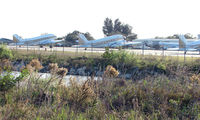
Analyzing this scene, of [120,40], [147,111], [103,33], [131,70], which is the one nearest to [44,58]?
[131,70]

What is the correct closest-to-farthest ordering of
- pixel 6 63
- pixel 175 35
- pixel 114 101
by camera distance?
pixel 114 101 < pixel 6 63 < pixel 175 35

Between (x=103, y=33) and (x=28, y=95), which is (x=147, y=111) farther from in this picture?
(x=103, y=33)

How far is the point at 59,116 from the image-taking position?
5141 mm

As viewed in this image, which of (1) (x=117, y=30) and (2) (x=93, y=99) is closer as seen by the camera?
(2) (x=93, y=99)

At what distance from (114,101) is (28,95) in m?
2.29

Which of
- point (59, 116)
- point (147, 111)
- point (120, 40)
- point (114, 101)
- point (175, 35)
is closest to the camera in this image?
point (59, 116)

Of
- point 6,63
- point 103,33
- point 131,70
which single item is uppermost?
point 103,33

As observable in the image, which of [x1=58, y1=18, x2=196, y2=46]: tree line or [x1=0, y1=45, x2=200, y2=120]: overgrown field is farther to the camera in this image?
[x1=58, y1=18, x2=196, y2=46]: tree line

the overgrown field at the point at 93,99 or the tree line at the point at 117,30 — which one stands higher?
the tree line at the point at 117,30

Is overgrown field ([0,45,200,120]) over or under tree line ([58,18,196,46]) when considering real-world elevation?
under

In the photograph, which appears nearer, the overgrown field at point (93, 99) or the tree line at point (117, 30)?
the overgrown field at point (93, 99)

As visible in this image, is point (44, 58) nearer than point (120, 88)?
No

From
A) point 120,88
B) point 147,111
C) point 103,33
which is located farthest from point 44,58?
point 103,33

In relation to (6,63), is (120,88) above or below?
below
